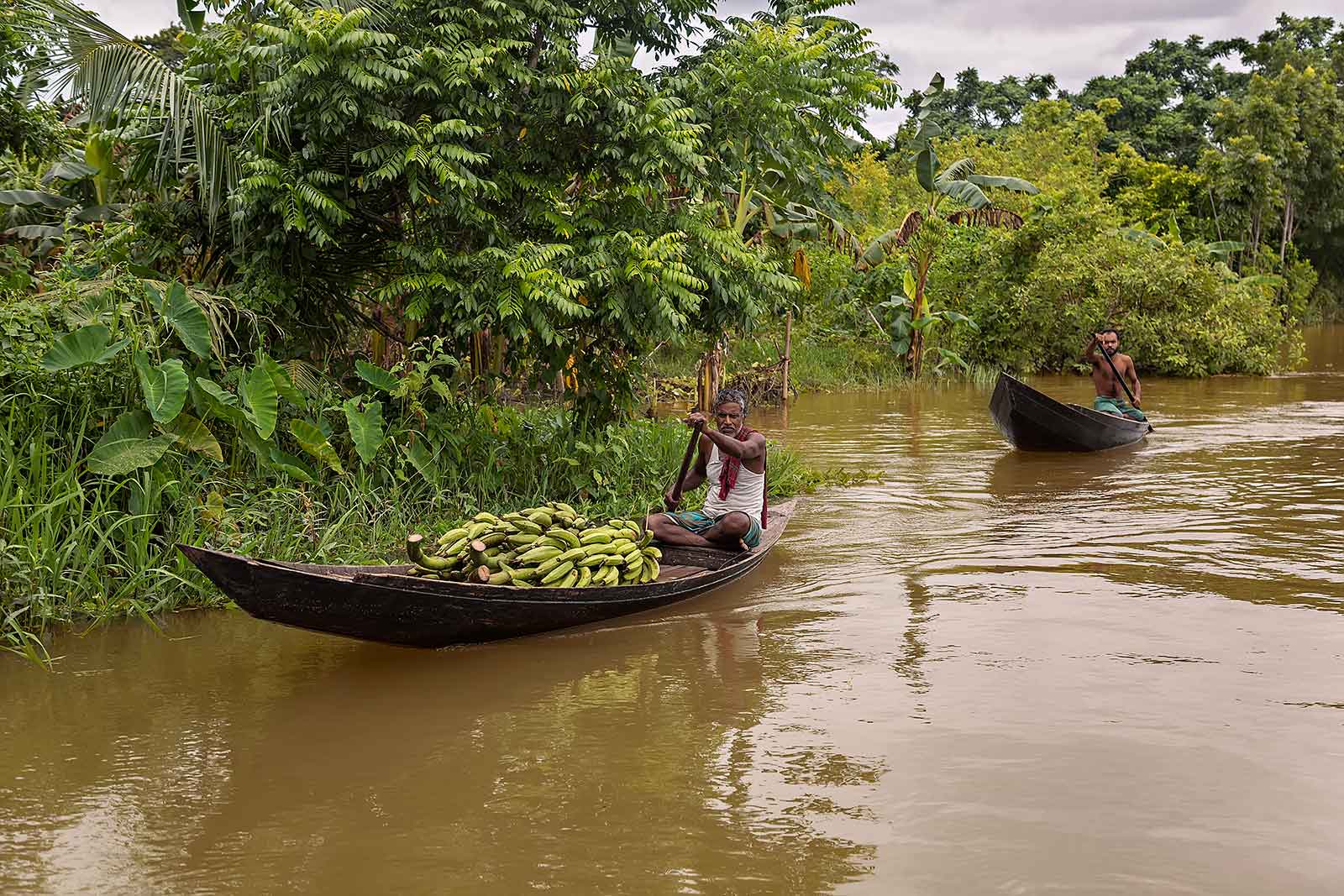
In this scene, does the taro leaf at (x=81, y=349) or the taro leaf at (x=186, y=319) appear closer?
the taro leaf at (x=81, y=349)

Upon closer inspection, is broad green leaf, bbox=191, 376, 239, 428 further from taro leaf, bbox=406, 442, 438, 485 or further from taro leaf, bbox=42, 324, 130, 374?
taro leaf, bbox=406, 442, 438, 485

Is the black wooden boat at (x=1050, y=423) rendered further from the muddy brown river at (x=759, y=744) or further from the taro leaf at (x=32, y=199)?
the taro leaf at (x=32, y=199)

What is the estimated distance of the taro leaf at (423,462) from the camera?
7824 mm

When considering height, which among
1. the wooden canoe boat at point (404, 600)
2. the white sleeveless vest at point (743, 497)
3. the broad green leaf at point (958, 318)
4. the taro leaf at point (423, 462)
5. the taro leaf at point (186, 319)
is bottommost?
the wooden canoe boat at point (404, 600)

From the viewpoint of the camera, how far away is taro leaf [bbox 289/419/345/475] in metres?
7.16

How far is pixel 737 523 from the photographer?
7391mm

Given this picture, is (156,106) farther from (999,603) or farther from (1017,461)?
(1017,461)

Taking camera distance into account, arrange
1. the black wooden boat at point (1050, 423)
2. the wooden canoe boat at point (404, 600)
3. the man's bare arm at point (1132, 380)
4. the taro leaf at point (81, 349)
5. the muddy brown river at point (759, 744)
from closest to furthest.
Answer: the muddy brown river at point (759, 744) < the wooden canoe boat at point (404, 600) < the taro leaf at point (81, 349) < the black wooden boat at point (1050, 423) < the man's bare arm at point (1132, 380)

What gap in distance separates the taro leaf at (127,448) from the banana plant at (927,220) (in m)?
14.0

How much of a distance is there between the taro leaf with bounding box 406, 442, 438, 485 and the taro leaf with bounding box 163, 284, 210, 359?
150 centimetres

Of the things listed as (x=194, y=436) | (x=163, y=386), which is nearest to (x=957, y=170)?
(x=194, y=436)

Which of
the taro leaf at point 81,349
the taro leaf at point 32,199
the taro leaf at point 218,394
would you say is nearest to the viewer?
the taro leaf at point 81,349

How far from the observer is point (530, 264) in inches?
291

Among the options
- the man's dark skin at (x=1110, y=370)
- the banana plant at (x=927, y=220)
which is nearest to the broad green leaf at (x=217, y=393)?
the man's dark skin at (x=1110, y=370)
